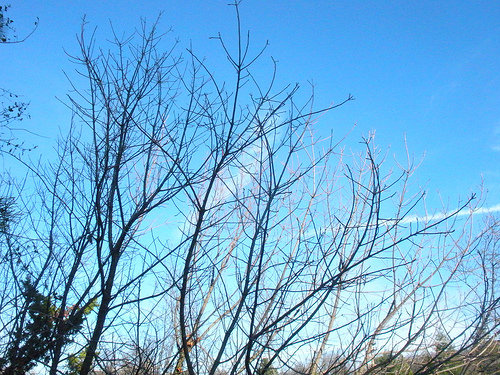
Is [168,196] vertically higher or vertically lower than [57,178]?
lower

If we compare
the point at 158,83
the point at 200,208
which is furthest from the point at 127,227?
the point at 158,83

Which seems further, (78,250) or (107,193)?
(78,250)

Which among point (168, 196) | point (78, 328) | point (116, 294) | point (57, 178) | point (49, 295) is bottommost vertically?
point (78, 328)

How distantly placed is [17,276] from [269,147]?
9.51 feet

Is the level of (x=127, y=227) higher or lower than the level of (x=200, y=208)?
higher

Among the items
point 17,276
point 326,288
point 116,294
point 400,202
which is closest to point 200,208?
point 326,288

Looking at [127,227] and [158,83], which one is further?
[158,83]

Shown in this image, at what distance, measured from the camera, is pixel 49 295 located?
3.54 m

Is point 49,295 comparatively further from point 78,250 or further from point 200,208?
point 200,208

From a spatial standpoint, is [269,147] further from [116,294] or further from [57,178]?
[57,178]

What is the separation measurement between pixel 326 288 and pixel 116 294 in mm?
1598

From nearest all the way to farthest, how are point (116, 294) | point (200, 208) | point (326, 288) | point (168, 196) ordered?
point (326, 288)
point (200, 208)
point (116, 294)
point (168, 196)

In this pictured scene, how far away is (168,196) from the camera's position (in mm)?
3295

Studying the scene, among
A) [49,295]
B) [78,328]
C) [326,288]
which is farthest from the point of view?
[49,295]
